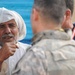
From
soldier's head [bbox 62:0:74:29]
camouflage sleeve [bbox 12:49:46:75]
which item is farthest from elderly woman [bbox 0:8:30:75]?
camouflage sleeve [bbox 12:49:46:75]

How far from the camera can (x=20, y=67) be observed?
1499 millimetres

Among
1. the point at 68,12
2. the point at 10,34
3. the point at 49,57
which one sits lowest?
the point at 10,34

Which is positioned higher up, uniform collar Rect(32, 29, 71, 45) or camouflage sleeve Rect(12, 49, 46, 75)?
uniform collar Rect(32, 29, 71, 45)

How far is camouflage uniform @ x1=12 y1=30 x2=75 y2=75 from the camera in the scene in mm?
1502

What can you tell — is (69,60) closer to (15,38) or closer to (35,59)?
(35,59)

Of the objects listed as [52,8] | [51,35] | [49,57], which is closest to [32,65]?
[49,57]

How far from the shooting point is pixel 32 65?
1505 millimetres

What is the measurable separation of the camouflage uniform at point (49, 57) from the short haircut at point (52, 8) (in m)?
0.08

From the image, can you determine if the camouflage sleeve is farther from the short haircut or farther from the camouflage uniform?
the short haircut

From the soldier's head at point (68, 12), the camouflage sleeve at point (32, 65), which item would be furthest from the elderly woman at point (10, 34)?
the camouflage sleeve at point (32, 65)

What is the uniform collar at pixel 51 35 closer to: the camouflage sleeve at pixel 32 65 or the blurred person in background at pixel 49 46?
the blurred person in background at pixel 49 46

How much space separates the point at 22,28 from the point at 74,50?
132 cm

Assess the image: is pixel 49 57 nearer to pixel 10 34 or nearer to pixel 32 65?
pixel 32 65

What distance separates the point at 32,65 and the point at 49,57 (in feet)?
0.33
